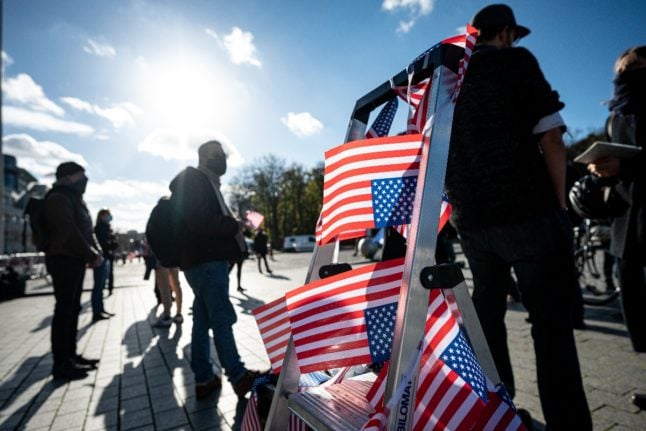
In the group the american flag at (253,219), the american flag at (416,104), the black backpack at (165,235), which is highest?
the american flag at (416,104)

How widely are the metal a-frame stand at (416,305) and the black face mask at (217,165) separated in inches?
89.4

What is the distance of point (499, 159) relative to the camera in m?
1.74

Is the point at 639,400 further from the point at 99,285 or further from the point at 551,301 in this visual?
the point at 99,285

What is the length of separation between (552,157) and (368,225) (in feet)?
3.43

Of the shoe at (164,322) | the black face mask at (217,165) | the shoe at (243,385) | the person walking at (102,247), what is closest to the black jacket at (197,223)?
the black face mask at (217,165)

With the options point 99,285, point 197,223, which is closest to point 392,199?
point 197,223

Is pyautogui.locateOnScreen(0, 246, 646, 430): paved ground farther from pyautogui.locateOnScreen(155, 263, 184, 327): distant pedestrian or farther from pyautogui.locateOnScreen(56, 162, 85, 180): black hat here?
pyautogui.locateOnScreen(56, 162, 85, 180): black hat

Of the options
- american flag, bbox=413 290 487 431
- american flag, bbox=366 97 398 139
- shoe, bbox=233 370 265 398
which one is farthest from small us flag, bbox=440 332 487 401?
shoe, bbox=233 370 265 398

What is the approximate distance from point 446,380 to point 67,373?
160 inches

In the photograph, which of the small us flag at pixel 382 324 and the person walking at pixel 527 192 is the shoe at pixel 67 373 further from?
the person walking at pixel 527 192

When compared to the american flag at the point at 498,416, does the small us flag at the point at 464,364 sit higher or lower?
higher

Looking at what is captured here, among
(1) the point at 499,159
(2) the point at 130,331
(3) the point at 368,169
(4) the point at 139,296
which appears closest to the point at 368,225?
(3) the point at 368,169

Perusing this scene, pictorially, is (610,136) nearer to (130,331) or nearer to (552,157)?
(552,157)

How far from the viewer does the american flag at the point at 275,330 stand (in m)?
1.55
